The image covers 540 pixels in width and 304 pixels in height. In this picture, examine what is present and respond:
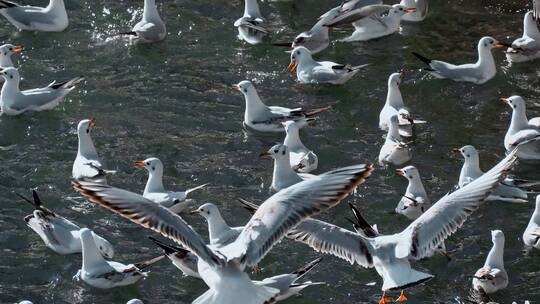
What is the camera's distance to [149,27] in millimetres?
16953

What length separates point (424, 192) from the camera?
13258mm

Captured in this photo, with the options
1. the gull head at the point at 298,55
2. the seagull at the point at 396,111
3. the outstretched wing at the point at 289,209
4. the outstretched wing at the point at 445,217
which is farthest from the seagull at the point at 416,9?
the outstretched wing at the point at 289,209

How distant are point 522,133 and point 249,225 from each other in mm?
4289

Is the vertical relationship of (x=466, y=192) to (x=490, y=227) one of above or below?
above

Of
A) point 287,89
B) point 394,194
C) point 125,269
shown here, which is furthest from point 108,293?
point 287,89

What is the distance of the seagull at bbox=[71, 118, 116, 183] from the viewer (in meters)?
13.7

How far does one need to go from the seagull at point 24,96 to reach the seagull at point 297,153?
2.82 m

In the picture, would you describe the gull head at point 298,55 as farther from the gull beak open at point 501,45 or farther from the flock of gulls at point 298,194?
the gull beak open at point 501,45

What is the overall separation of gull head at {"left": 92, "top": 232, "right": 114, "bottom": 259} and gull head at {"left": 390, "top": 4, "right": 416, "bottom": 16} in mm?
6135

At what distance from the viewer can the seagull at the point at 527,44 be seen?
1633 centimetres

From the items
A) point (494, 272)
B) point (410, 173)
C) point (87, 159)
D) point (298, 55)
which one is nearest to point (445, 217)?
point (494, 272)

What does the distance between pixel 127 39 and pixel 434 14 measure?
4078 millimetres

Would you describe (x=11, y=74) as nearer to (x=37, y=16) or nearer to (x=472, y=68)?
(x=37, y=16)

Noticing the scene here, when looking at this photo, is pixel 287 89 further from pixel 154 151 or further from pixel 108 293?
pixel 108 293
